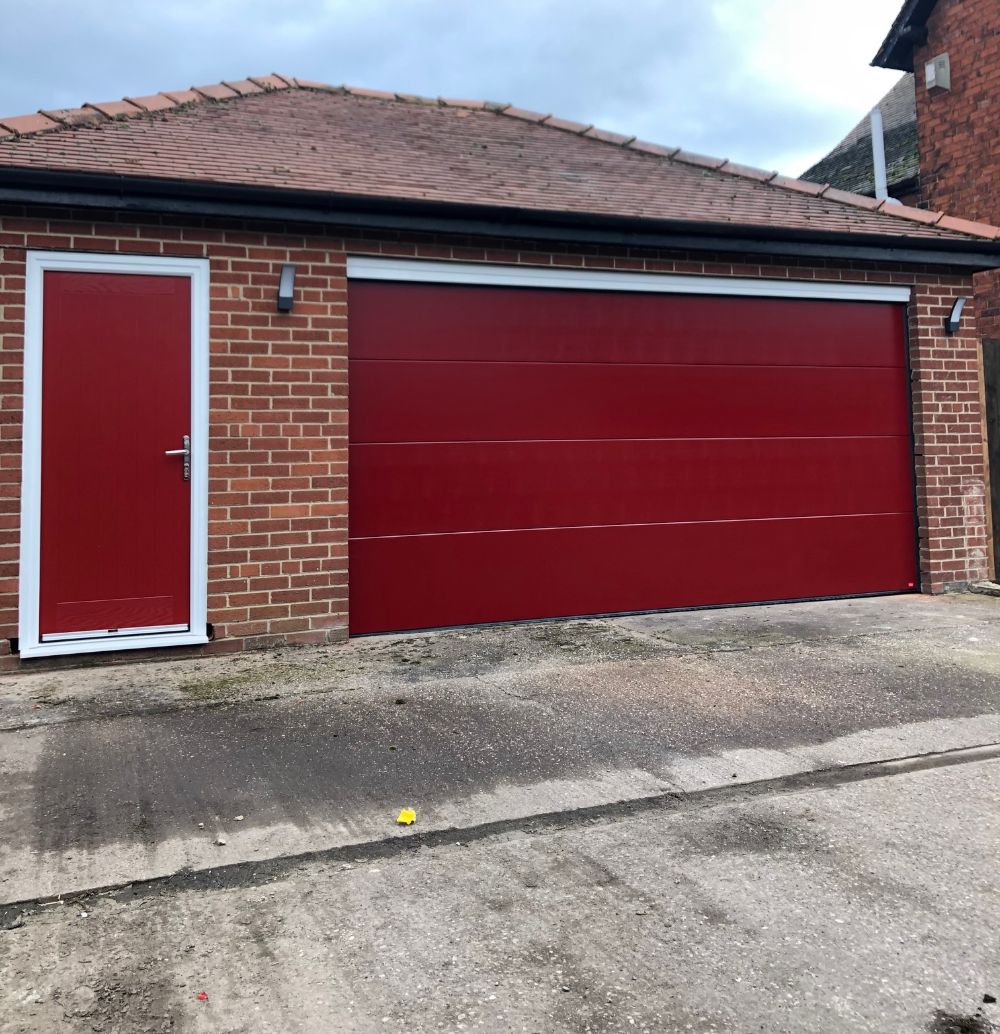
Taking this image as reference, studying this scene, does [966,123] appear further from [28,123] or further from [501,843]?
[501,843]

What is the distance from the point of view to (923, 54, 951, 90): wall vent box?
33.7 ft

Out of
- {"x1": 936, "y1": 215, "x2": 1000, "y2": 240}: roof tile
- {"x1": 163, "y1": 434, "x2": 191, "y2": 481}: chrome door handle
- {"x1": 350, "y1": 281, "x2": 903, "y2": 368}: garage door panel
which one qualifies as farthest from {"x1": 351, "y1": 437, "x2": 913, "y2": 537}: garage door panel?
{"x1": 936, "y1": 215, "x2": 1000, "y2": 240}: roof tile

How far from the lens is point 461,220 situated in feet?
18.5

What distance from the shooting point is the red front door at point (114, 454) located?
4922 millimetres

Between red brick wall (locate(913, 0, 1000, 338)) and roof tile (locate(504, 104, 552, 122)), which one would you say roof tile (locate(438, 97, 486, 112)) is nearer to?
roof tile (locate(504, 104, 552, 122))

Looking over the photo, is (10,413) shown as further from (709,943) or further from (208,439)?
(709,943)

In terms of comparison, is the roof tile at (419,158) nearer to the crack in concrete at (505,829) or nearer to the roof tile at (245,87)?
the roof tile at (245,87)

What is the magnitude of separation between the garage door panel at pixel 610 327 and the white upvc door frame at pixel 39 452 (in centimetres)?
104

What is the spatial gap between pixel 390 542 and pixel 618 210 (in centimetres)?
297

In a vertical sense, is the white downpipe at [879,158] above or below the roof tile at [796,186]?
above

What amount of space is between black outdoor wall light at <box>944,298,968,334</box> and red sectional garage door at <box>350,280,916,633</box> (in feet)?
1.40

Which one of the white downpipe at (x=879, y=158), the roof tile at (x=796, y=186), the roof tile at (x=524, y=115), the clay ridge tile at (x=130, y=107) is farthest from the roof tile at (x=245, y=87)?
the white downpipe at (x=879, y=158)

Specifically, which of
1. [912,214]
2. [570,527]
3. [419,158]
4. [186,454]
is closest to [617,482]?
[570,527]

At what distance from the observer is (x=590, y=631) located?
18.8 feet
